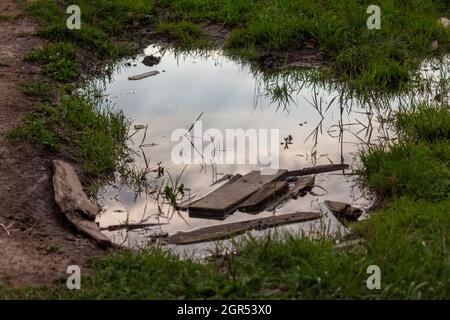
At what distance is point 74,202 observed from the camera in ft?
19.7

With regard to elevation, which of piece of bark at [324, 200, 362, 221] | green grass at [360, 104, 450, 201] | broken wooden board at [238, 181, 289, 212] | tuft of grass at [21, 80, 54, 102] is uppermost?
tuft of grass at [21, 80, 54, 102]

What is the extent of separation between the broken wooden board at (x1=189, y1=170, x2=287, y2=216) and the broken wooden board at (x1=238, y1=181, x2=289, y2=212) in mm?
42

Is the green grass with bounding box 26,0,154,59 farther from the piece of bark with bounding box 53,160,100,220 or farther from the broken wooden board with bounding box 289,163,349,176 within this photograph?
the broken wooden board with bounding box 289,163,349,176

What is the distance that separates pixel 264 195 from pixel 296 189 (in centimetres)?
32

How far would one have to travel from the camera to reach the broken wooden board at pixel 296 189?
20.5ft

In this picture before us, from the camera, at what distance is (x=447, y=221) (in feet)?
16.6

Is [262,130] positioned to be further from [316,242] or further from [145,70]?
[316,242]

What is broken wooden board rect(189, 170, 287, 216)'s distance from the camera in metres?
6.09

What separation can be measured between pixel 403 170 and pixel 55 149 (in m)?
2.98

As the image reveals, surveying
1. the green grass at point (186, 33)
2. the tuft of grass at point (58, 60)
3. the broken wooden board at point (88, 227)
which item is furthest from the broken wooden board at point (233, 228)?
the green grass at point (186, 33)

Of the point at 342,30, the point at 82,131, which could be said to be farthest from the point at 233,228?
the point at 342,30

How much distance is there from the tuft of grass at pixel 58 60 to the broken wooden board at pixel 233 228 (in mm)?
3542
